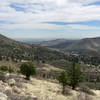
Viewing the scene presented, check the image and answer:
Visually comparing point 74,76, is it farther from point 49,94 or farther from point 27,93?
point 27,93

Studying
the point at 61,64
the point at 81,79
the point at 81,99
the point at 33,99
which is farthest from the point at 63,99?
the point at 61,64

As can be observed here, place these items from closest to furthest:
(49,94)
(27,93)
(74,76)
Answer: (27,93) < (49,94) < (74,76)

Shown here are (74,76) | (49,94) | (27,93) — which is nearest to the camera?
(27,93)


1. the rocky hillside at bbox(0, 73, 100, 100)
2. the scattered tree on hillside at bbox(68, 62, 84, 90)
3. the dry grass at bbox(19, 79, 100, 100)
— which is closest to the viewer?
the rocky hillside at bbox(0, 73, 100, 100)

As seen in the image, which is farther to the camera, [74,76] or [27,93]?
[74,76]

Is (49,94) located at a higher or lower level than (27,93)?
lower

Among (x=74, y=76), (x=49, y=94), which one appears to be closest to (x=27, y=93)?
(x=49, y=94)

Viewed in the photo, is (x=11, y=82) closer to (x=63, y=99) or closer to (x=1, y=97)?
(x=63, y=99)

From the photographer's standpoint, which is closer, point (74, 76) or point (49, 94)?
point (49, 94)

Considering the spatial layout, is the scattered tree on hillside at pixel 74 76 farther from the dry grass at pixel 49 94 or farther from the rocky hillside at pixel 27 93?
the rocky hillside at pixel 27 93

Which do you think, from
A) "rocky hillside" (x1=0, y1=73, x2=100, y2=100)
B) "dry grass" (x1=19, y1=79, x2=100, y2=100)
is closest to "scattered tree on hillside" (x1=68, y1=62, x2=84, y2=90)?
"dry grass" (x1=19, y1=79, x2=100, y2=100)

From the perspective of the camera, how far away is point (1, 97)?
39.9 ft

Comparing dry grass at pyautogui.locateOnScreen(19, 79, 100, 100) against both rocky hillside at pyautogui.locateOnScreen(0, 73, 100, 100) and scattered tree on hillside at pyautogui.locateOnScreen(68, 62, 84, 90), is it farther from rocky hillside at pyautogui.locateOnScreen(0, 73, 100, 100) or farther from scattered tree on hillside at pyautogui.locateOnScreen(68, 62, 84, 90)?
scattered tree on hillside at pyautogui.locateOnScreen(68, 62, 84, 90)

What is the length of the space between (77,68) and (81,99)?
2172 cm
